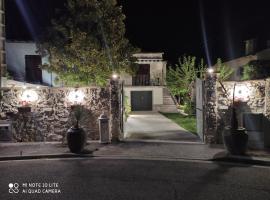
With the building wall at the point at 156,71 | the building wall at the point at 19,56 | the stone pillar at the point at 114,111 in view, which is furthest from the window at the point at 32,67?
the stone pillar at the point at 114,111

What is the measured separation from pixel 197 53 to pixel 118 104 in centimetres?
2962

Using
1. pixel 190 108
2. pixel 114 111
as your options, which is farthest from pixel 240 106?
pixel 190 108

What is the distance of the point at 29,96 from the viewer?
46.2 feet

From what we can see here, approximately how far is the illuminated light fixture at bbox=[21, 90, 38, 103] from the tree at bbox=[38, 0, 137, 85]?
462 centimetres

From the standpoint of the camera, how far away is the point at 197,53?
41750 millimetres

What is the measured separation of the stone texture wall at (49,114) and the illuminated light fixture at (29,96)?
0.14 meters

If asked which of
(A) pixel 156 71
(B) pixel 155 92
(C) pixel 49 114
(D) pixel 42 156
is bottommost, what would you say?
(D) pixel 42 156

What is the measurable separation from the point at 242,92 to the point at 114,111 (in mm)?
4865

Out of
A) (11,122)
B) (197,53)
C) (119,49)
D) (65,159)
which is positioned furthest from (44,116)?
(197,53)

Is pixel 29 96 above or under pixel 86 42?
under

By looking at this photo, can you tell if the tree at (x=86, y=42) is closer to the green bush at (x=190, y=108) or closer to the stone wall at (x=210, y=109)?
the stone wall at (x=210, y=109)

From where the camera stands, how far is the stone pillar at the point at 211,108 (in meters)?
13.1

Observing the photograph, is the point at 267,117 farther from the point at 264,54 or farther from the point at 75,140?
the point at 264,54

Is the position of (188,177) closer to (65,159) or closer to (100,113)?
(65,159)
